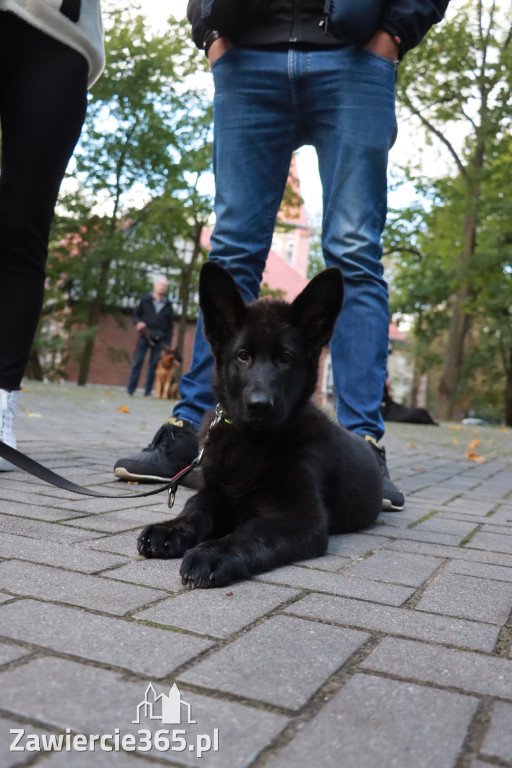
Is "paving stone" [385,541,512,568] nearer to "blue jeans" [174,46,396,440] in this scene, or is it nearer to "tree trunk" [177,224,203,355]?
"blue jeans" [174,46,396,440]

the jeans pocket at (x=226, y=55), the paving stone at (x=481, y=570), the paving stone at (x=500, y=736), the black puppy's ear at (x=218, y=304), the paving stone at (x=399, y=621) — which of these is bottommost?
the paving stone at (x=399, y=621)

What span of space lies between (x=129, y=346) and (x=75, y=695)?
43.7m

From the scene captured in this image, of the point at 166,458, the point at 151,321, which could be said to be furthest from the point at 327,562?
the point at 151,321

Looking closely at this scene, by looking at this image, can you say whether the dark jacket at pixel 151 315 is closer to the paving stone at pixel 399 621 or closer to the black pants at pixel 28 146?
the black pants at pixel 28 146

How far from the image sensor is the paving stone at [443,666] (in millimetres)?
1637

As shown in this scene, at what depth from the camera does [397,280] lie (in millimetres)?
30719

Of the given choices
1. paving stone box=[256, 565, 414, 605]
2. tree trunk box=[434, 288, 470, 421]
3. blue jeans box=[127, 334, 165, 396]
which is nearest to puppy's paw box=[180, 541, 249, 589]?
paving stone box=[256, 565, 414, 605]

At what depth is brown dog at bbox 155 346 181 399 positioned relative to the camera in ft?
69.7

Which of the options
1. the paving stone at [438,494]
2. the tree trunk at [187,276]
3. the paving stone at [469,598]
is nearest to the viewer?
the paving stone at [469,598]

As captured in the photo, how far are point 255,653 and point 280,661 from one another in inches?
2.7

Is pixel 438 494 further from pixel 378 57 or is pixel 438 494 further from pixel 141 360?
pixel 141 360

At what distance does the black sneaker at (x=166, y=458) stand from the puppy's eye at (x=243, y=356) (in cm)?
105

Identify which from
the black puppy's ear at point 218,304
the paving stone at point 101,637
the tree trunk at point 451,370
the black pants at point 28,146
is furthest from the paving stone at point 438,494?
the tree trunk at point 451,370

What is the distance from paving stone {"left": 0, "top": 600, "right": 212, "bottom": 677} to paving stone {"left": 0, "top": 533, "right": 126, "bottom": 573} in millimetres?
452
